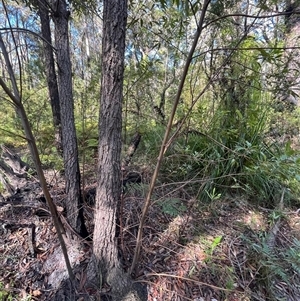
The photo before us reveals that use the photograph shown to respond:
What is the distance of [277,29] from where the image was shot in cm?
236

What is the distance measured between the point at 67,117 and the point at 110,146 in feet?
1.43

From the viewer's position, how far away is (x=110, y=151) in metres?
1.25

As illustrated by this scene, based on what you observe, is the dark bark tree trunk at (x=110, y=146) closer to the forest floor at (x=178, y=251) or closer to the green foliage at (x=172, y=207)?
the forest floor at (x=178, y=251)

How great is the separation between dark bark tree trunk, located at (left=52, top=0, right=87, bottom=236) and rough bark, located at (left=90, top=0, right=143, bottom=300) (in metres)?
0.28

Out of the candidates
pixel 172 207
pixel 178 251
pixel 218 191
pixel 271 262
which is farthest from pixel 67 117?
pixel 271 262

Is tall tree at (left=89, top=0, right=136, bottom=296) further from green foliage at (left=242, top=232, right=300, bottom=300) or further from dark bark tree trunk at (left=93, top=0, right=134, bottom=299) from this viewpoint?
green foliage at (left=242, top=232, right=300, bottom=300)

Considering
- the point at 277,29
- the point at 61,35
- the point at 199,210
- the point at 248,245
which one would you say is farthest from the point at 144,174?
the point at 277,29

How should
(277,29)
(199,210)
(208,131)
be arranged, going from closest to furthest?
(199,210) → (208,131) → (277,29)

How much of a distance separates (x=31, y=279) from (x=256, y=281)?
141 centimetres

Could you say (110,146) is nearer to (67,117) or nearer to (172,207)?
(67,117)

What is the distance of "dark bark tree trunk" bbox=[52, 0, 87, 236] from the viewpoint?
1.33 metres

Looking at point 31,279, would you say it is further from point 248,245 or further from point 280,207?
point 280,207

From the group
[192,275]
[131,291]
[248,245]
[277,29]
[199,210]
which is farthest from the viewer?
[277,29]

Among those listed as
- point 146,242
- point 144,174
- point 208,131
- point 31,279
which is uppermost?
point 208,131
